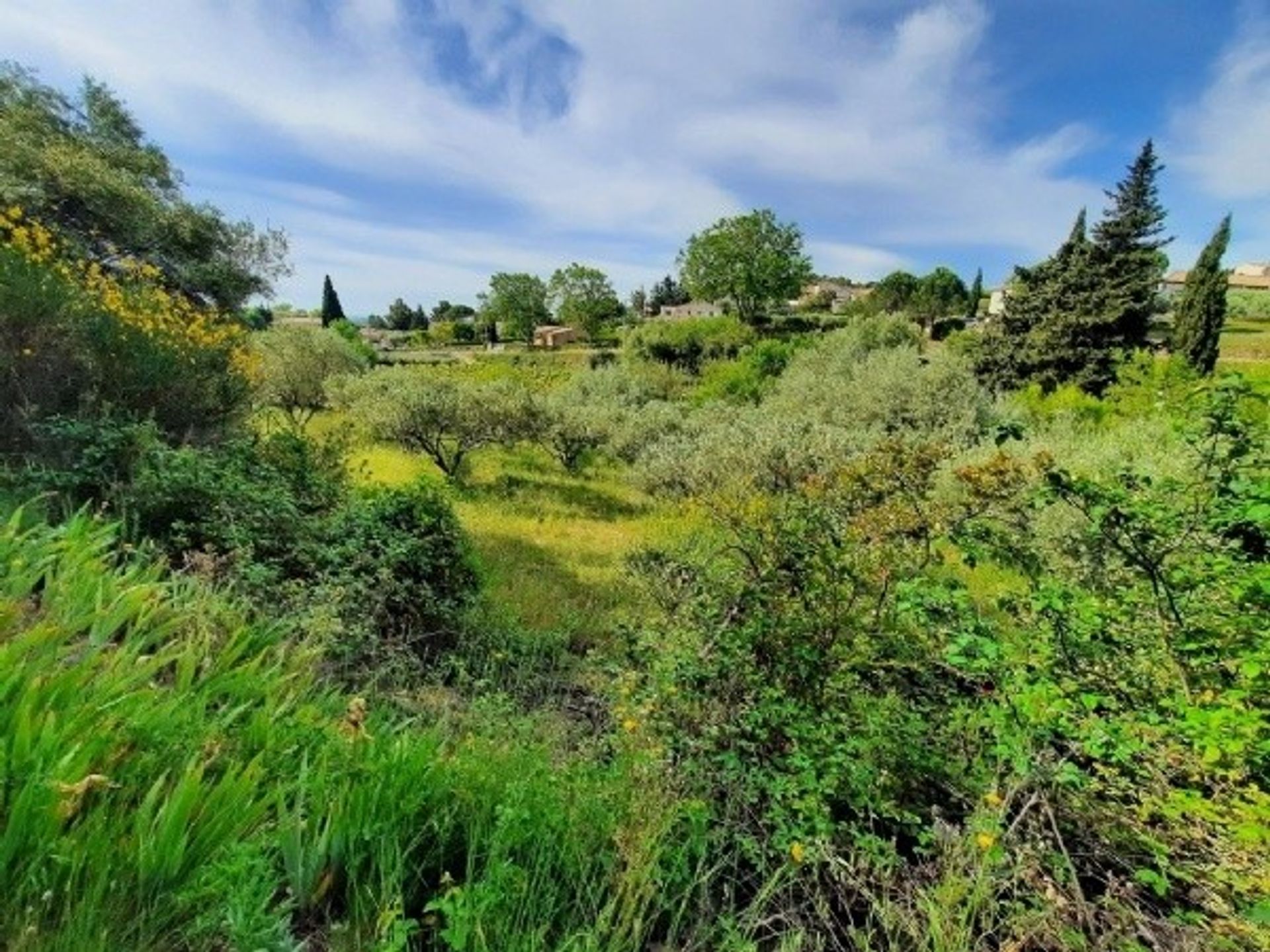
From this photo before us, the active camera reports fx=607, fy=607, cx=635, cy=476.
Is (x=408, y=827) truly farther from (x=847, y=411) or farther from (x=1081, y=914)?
(x=847, y=411)

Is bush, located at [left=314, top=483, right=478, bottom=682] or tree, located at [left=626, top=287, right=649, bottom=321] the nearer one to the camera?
bush, located at [left=314, top=483, right=478, bottom=682]

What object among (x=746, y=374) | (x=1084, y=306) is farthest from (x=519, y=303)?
(x=1084, y=306)

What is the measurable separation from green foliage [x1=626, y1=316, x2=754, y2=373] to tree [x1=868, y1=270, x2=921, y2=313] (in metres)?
31.0

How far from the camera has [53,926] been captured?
122 centimetres

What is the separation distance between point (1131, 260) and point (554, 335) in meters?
53.0

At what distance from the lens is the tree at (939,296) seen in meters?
59.5

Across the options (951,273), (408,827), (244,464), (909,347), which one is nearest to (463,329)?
(951,273)

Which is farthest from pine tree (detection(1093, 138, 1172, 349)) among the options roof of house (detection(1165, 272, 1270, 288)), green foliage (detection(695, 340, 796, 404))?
roof of house (detection(1165, 272, 1270, 288))

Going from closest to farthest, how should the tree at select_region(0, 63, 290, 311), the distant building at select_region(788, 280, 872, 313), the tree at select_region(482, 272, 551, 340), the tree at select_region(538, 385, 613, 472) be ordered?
the tree at select_region(0, 63, 290, 311)
the tree at select_region(538, 385, 613, 472)
the tree at select_region(482, 272, 551, 340)
the distant building at select_region(788, 280, 872, 313)

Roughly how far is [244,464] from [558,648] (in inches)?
125

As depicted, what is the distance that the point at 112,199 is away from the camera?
33.0 feet

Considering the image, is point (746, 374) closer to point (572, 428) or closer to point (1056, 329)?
point (1056, 329)

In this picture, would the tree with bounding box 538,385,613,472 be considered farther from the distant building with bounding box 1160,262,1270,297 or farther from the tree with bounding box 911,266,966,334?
the distant building with bounding box 1160,262,1270,297

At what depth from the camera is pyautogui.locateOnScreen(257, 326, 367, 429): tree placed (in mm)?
19516
